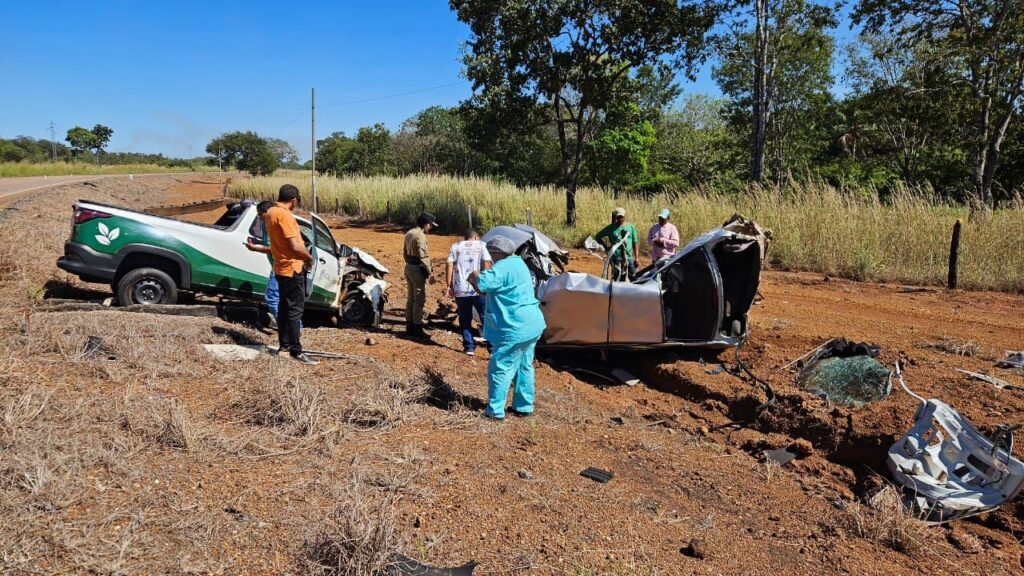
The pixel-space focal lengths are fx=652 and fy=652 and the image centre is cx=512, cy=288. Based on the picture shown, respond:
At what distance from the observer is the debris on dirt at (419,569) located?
124 inches

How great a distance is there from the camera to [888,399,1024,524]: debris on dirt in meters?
4.41

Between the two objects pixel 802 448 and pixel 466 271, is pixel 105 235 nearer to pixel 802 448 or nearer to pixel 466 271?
pixel 466 271

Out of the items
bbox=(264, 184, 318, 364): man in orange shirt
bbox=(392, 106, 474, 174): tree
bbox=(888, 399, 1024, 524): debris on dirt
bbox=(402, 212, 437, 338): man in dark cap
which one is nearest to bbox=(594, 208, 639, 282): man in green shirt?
bbox=(402, 212, 437, 338): man in dark cap

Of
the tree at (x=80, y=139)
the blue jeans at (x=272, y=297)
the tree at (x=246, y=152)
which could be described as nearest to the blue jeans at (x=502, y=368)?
the blue jeans at (x=272, y=297)

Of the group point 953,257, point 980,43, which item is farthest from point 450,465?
point 980,43

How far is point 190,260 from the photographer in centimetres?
802

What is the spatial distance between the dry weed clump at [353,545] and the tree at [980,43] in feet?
59.2

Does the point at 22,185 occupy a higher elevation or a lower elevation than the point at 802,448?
higher

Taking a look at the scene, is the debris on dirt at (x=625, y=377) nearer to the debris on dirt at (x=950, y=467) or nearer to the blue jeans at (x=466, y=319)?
the blue jeans at (x=466, y=319)

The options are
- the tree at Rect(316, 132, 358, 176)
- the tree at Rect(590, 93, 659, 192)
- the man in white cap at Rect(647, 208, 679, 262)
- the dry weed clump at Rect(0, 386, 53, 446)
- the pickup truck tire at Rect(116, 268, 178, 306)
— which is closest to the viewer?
the dry weed clump at Rect(0, 386, 53, 446)

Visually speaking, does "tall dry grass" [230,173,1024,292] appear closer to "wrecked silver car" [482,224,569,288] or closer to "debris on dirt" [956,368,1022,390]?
"debris on dirt" [956,368,1022,390]

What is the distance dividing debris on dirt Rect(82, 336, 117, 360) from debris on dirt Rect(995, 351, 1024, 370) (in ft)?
28.8

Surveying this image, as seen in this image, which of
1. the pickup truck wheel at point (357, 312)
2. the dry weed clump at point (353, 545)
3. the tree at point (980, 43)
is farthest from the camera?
the tree at point (980, 43)

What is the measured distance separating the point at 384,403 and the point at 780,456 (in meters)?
3.45
